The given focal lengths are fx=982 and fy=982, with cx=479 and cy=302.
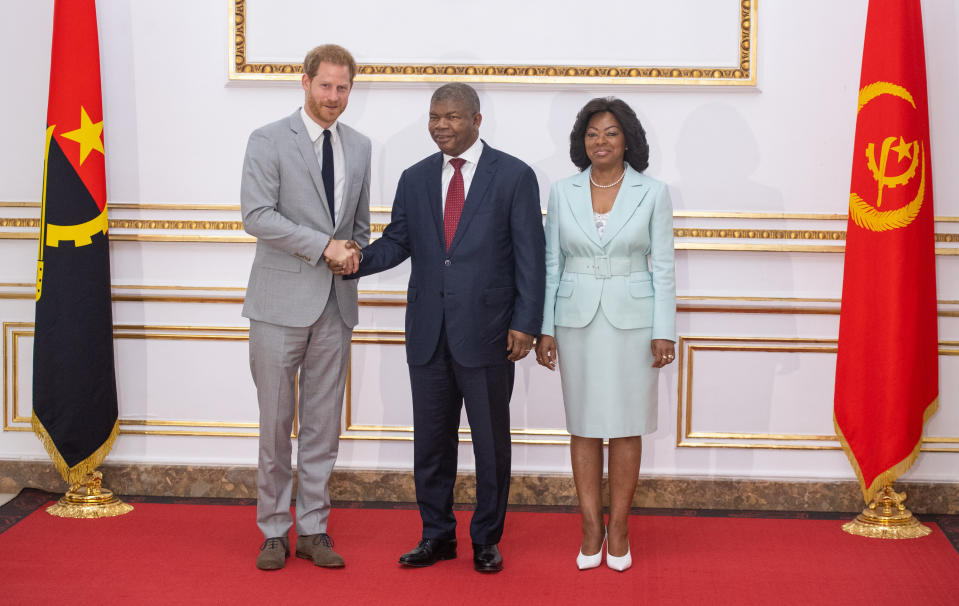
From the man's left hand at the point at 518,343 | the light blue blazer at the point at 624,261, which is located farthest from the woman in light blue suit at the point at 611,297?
the man's left hand at the point at 518,343

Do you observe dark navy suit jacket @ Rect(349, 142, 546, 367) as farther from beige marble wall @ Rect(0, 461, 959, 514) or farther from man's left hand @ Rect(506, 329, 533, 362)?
beige marble wall @ Rect(0, 461, 959, 514)

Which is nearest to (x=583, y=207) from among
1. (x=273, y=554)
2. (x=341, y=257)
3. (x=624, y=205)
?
(x=624, y=205)

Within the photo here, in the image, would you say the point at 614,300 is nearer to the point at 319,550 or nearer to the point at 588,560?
the point at 588,560

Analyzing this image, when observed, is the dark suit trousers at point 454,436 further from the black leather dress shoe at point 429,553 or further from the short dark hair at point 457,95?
the short dark hair at point 457,95

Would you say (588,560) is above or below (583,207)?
below

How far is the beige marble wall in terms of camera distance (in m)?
4.31

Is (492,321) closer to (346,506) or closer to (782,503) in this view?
(346,506)

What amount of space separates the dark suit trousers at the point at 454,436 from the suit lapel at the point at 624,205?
58cm

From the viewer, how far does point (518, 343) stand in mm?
3418

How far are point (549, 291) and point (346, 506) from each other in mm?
1508

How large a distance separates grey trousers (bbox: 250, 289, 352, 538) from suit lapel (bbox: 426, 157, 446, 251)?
0.46 meters

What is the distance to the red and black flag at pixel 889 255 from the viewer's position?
3881 millimetres

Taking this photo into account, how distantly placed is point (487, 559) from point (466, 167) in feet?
4.60

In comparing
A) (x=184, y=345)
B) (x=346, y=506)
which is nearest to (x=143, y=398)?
(x=184, y=345)
